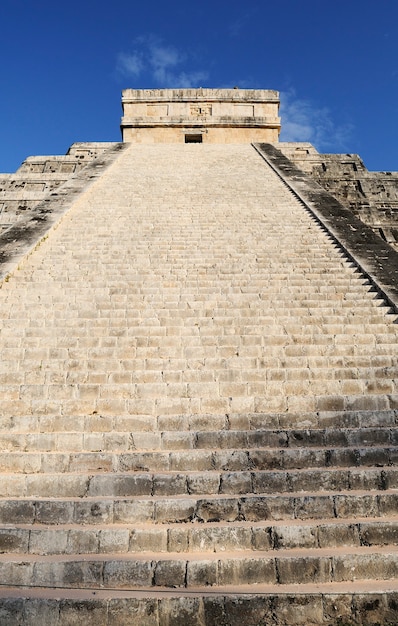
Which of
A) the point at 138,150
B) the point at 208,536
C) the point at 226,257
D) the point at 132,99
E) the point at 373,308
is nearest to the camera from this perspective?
the point at 208,536

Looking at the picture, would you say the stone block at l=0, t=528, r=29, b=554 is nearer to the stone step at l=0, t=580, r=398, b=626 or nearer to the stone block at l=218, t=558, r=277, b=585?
the stone step at l=0, t=580, r=398, b=626

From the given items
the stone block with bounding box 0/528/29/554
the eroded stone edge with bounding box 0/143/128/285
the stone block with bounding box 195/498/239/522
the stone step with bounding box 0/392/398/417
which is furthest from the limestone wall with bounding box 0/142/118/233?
the stone block with bounding box 195/498/239/522

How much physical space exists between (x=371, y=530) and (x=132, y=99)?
17.7m

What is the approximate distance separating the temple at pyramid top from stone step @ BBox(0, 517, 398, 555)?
1627cm

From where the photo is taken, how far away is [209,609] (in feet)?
8.82

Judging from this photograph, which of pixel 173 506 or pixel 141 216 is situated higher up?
pixel 141 216

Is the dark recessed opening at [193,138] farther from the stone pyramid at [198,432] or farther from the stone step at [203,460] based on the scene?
the stone step at [203,460]

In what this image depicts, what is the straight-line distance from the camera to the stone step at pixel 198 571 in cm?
292

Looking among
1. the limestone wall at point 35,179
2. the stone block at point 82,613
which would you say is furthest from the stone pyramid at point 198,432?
the limestone wall at point 35,179

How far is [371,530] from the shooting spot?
3193 millimetres

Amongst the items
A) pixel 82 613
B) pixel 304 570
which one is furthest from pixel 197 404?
pixel 82 613

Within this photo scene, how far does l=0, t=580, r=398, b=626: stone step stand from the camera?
2666mm

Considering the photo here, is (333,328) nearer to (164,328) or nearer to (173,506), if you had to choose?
(164,328)

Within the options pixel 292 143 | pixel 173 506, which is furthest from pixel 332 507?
pixel 292 143
